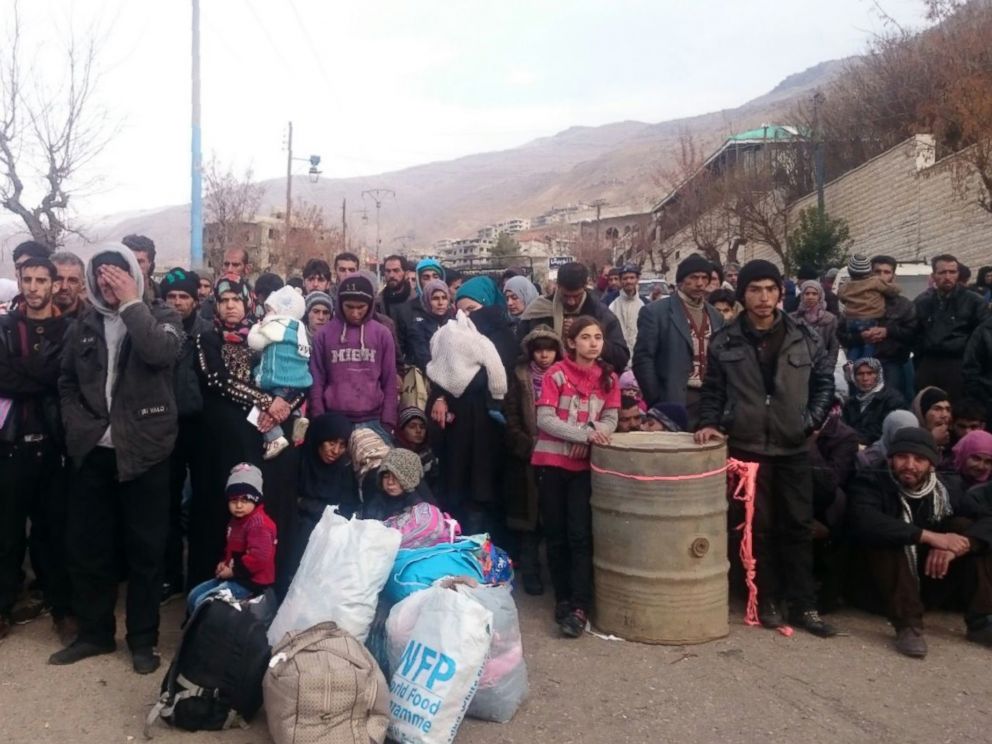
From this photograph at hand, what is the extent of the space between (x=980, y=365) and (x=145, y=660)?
6.03 metres

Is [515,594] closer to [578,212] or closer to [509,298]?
[509,298]

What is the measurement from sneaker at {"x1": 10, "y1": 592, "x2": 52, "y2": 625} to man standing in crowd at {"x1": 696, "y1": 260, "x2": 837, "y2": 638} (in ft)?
12.6

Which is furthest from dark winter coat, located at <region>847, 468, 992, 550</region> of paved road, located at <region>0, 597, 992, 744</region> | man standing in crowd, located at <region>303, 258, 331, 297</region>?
man standing in crowd, located at <region>303, 258, 331, 297</region>

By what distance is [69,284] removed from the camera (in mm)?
5082

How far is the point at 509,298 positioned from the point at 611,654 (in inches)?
136

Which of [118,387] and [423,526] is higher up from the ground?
[118,387]

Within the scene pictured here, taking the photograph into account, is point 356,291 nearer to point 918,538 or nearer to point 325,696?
point 325,696

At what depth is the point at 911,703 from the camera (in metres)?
4.09

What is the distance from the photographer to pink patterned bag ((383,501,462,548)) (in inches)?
184

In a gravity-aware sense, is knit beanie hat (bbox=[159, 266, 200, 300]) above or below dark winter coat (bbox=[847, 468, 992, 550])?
above

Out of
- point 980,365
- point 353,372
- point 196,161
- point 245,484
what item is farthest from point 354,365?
→ point 196,161

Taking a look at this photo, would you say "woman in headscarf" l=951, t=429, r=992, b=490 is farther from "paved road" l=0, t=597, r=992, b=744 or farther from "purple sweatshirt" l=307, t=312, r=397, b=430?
"purple sweatshirt" l=307, t=312, r=397, b=430

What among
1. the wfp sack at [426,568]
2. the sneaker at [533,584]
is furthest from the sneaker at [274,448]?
the sneaker at [533,584]

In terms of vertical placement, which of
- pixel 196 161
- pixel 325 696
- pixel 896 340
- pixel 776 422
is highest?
pixel 196 161
